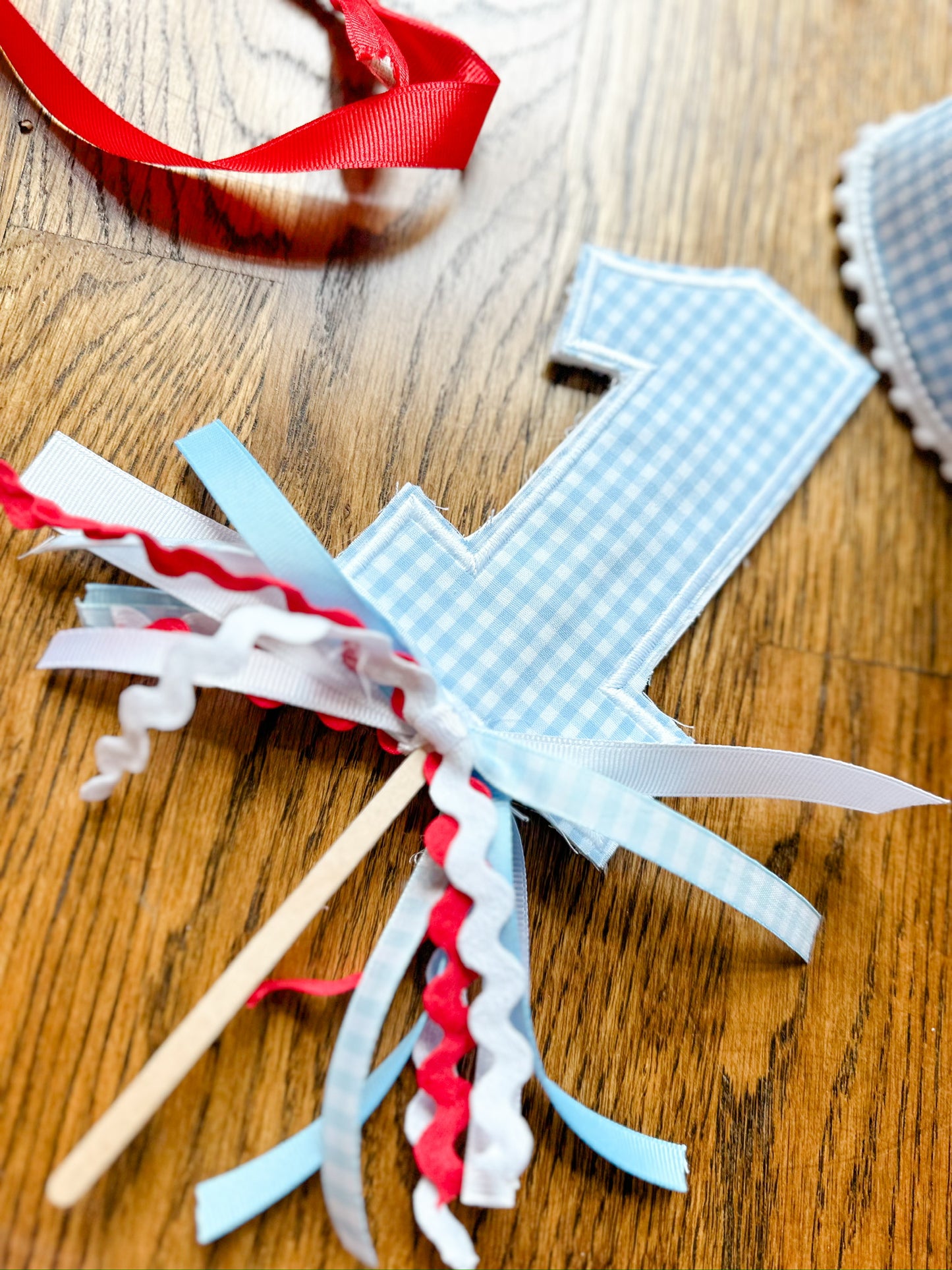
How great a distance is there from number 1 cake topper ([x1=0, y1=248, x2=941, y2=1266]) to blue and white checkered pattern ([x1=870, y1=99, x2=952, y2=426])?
0.62 ft

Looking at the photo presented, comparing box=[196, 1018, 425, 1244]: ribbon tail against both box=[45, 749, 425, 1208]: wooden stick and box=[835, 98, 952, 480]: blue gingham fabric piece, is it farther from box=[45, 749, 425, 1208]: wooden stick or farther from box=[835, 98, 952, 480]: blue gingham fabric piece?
box=[835, 98, 952, 480]: blue gingham fabric piece

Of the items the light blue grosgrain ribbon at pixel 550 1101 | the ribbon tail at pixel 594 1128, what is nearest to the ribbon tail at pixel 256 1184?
the light blue grosgrain ribbon at pixel 550 1101

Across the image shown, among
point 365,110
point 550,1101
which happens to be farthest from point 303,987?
point 365,110

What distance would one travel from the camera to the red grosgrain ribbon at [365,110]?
0.60m

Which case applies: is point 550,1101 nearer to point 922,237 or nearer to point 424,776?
point 424,776

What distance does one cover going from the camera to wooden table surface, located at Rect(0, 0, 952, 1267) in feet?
1.67

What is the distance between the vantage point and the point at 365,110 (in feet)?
2.02

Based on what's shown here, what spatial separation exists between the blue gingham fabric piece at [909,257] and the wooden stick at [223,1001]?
1.68 feet

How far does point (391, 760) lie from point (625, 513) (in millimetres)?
238

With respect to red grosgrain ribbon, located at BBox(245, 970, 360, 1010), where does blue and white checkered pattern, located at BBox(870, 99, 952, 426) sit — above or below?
above

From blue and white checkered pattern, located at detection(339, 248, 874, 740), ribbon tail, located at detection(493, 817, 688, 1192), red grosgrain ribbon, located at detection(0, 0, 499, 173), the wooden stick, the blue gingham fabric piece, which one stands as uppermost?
red grosgrain ribbon, located at detection(0, 0, 499, 173)

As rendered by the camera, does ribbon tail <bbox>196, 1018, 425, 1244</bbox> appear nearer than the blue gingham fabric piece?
Yes

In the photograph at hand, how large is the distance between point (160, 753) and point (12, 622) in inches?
4.6

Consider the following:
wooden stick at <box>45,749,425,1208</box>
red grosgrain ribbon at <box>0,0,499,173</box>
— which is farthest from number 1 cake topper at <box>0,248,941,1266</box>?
red grosgrain ribbon at <box>0,0,499,173</box>
